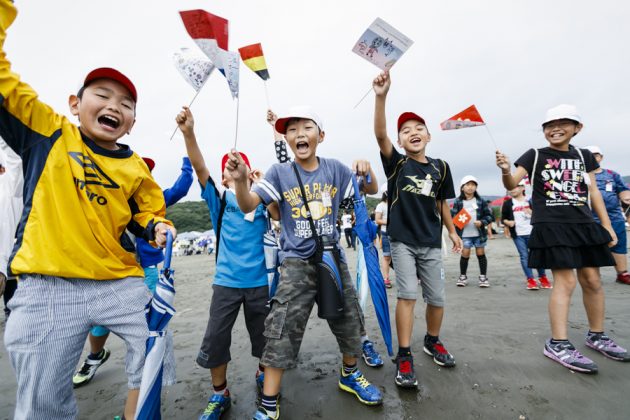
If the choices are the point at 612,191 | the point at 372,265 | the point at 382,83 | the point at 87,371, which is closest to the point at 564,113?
the point at 382,83

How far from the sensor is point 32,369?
1386 millimetres

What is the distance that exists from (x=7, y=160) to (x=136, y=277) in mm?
932

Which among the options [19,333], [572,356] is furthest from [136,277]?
[572,356]

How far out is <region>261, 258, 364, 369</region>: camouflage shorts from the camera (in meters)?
2.08

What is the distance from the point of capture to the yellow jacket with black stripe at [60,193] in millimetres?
1479

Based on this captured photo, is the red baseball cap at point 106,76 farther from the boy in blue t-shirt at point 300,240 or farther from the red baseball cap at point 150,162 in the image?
the red baseball cap at point 150,162

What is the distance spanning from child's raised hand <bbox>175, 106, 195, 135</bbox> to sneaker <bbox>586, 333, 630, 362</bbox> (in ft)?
13.0

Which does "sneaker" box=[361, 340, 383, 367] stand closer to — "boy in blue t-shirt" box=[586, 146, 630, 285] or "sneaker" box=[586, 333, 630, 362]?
"sneaker" box=[586, 333, 630, 362]

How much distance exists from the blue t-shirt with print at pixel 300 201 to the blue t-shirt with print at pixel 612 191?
575cm

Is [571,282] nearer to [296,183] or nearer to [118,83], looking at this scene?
[296,183]

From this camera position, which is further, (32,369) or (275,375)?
(275,375)

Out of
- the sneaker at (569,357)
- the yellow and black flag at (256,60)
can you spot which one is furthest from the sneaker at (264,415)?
the yellow and black flag at (256,60)

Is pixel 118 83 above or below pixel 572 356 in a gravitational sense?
above

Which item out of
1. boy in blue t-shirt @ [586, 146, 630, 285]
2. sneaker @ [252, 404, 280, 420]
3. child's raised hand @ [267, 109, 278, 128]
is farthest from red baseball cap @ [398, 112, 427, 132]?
boy in blue t-shirt @ [586, 146, 630, 285]
